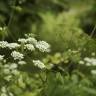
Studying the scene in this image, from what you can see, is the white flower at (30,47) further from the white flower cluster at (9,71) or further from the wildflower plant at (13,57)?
the white flower cluster at (9,71)

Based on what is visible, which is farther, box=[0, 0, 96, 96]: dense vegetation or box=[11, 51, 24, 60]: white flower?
box=[0, 0, 96, 96]: dense vegetation

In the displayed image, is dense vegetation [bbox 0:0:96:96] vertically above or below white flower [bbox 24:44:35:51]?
below

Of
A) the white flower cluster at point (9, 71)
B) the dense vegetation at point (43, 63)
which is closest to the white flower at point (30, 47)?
the dense vegetation at point (43, 63)

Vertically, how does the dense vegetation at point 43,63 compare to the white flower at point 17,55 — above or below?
below

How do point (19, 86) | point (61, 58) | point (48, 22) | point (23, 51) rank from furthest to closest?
point (48, 22), point (61, 58), point (19, 86), point (23, 51)

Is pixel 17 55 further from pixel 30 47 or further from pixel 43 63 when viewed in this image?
pixel 43 63

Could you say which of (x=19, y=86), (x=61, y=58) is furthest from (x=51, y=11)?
(x=19, y=86)

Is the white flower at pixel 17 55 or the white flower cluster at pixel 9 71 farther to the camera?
the white flower cluster at pixel 9 71

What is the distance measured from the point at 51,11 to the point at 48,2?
14 centimetres

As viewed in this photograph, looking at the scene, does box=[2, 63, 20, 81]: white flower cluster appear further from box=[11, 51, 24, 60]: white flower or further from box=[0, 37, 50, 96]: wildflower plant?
box=[11, 51, 24, 60]: white flower

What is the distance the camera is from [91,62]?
306 cm

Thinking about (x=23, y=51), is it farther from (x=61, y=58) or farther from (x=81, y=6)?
(x=81, y=6)

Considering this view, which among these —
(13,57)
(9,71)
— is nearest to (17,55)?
(13,57)

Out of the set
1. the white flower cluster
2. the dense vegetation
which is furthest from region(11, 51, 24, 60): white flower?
the white flower cluster
